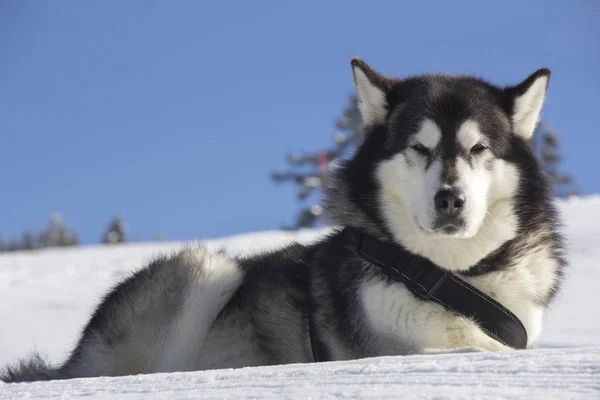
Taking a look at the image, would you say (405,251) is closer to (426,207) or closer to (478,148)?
(426,207)

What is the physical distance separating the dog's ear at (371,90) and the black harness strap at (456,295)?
0.76m

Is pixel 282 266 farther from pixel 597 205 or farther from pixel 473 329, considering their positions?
pixel 597 205

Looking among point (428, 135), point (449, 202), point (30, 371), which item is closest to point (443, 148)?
point (428, 135)

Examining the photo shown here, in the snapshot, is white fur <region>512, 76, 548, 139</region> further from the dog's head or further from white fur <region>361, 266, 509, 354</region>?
white fur <region>361, 266, 509, 354</region>

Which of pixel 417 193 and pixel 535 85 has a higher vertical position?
pixel 535 85

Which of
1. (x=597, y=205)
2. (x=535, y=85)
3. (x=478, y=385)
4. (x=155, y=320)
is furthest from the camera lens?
(x=597, y=205)

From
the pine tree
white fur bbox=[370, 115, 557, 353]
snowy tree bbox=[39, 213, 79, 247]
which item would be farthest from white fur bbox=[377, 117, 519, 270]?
snowy tree bbox=[39, 213, 79, 247]

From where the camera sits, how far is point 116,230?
144 feet

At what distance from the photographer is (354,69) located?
3.71 meters

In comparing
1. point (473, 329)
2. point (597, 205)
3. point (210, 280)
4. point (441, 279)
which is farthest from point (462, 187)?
point (597, 205)

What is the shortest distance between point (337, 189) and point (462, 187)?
80 cm

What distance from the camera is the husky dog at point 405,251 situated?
10.8ft

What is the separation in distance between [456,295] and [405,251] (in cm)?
31

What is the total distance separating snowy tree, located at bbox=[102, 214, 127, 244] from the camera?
43.5 metres
